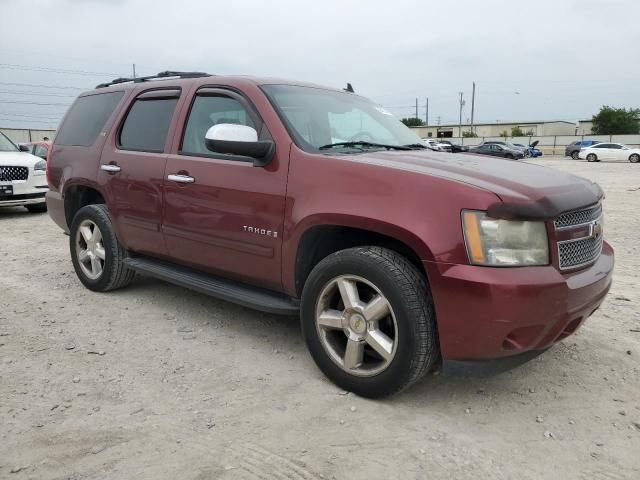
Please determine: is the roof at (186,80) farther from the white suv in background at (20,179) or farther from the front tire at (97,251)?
the white suv in background at (20,179)

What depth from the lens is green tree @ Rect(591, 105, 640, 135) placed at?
71438 mm

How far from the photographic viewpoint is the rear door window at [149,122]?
4122 mm

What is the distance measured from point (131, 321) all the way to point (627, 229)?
24.1 ft

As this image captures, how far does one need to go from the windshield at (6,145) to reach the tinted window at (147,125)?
23.3 feet

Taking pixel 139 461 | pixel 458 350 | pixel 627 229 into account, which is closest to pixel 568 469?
pixel 458 350

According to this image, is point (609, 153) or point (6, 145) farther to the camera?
point (609, 153)

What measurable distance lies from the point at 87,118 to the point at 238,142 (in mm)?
2540

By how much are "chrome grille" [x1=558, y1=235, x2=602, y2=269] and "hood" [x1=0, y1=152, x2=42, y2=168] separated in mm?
9496

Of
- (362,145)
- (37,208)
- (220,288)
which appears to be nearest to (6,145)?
(37,208)

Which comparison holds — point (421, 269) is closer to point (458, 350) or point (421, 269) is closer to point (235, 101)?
point (458, 350)

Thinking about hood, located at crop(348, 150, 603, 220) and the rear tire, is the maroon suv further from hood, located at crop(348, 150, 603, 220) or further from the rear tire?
the rear tire

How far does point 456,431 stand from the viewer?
266cm

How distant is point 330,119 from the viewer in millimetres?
3658

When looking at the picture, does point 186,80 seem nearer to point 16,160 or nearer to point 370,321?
point 370,321
